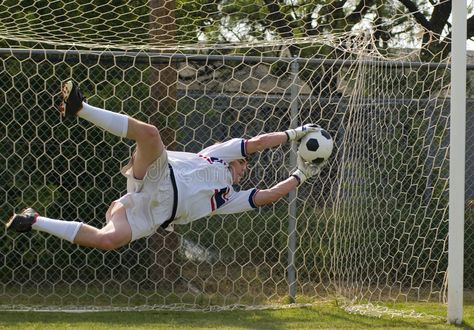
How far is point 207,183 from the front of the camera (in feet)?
18.6

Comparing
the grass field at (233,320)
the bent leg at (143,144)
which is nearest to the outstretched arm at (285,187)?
the bent leg at (143,144)

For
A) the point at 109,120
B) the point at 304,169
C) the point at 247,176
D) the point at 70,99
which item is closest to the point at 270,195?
the point at 304,169

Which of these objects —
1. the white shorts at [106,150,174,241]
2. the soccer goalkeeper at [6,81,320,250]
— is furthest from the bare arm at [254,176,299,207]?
the white shorts at [106,150,174,241]

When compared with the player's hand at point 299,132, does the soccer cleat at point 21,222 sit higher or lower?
lower

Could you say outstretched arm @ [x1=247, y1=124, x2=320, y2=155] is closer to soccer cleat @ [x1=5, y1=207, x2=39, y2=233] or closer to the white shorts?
the white shorts

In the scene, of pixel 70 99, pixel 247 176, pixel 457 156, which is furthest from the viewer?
pixel 247 176

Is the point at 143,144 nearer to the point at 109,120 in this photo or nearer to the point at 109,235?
the point at 109,120

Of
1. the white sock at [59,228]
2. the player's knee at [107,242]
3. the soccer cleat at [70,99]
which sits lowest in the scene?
the player's knee at [107,242]

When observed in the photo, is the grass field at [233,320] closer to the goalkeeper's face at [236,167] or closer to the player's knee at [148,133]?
the goalkeeper's face at [236,167]

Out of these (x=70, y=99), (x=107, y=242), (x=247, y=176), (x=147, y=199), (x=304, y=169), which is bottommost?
(x=107, y=242)

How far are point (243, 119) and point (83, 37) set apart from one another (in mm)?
1542

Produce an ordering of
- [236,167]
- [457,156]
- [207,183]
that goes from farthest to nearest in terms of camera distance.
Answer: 1. [457,156]
2. [236,167]
3. [207,183]

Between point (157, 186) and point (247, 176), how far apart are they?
2.20m

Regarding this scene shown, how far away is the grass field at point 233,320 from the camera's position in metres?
6.23
